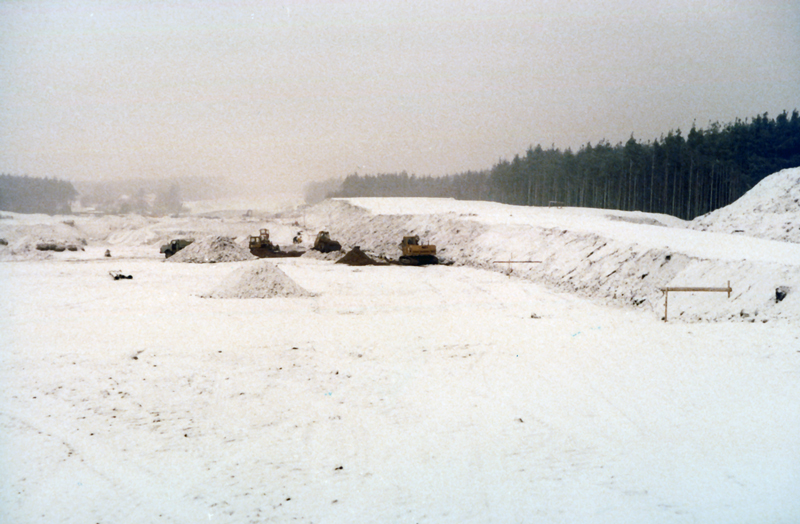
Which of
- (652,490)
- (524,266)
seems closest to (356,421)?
(652,490)

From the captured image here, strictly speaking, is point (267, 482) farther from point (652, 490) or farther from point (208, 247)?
point (208, 247)

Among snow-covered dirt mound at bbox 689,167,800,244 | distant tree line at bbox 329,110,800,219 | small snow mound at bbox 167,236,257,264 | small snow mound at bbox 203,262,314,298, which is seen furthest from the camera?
distant tree line at bbox 329,110,800,219

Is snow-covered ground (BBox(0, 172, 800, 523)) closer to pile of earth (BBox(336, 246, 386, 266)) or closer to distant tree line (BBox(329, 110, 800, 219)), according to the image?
pile of earth (BBox(336, 246, 386, 266))

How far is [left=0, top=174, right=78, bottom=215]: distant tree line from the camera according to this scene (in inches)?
2402

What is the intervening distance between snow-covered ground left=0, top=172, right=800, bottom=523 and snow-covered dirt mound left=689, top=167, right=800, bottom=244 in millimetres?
10466

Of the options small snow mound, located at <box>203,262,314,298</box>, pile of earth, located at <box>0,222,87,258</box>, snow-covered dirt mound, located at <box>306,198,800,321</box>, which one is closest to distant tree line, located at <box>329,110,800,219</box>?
snow-covered dirt mound, located at <box>306,198,800,321</box>

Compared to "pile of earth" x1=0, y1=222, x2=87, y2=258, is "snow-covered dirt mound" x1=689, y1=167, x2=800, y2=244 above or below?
above

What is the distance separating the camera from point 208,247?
36750 millimetres

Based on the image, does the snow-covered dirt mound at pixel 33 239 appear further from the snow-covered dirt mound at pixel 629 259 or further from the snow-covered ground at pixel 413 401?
the snow-covered dirt mound at pixel 629 259

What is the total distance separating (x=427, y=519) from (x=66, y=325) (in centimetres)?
1384

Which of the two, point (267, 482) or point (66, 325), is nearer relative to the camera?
point (267, 482)

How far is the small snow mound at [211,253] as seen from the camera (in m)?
35.6

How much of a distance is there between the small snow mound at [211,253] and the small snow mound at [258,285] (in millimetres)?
15879

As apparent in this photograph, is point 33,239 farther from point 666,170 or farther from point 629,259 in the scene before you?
point 666,170
